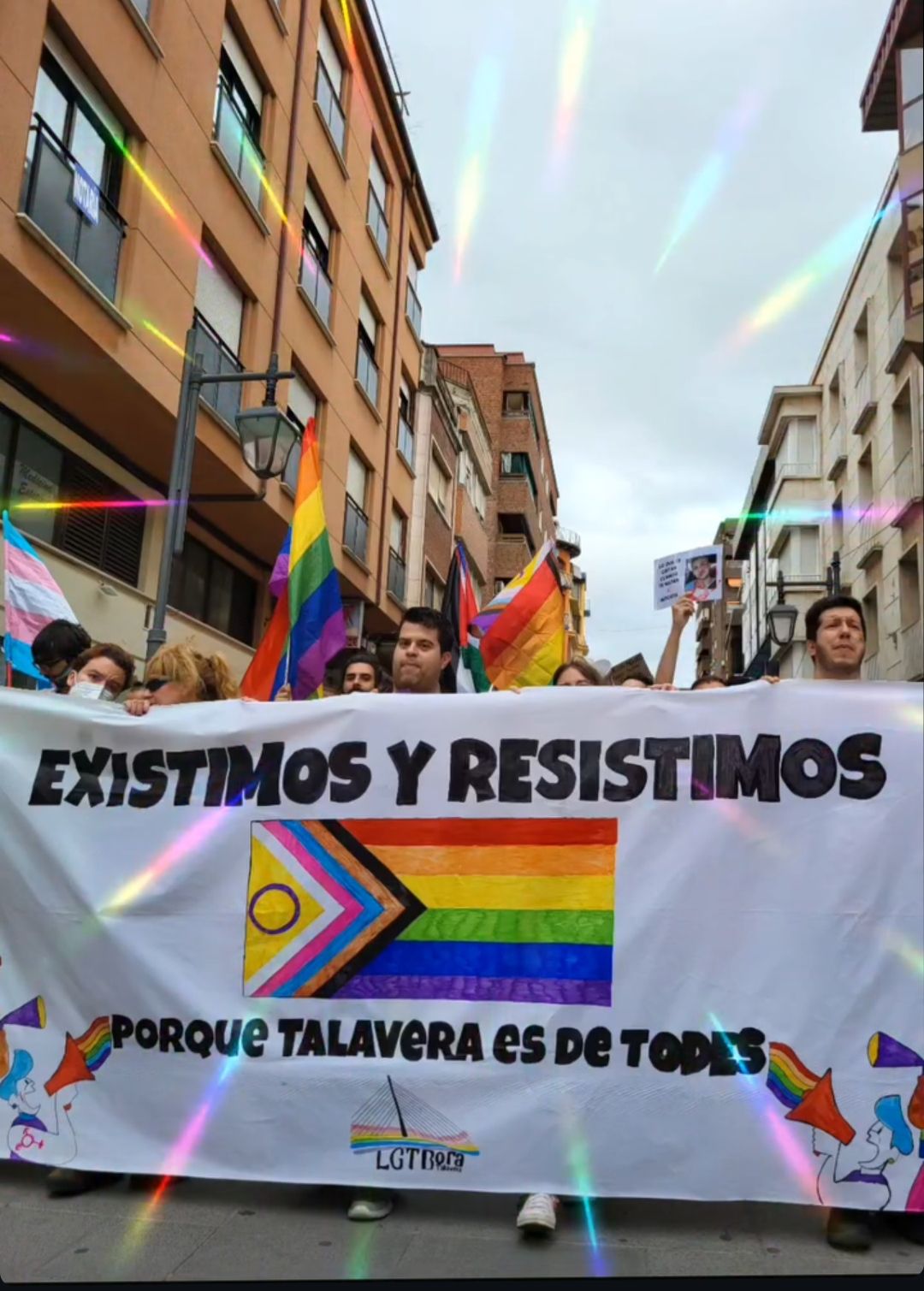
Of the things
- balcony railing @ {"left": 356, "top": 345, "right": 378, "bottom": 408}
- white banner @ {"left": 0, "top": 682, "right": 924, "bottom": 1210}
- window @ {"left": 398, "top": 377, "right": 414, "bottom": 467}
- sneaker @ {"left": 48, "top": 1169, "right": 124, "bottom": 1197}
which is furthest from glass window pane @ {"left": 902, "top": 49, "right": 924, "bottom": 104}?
window @ {"left": 398, "top": 377, "right": 414, "bottom": 467}

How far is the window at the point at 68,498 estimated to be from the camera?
958 centimetres

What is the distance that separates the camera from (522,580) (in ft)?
23.0

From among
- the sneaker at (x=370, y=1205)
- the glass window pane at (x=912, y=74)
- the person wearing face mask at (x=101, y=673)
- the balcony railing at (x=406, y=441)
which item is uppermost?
the balcony railing at (x=406, y=441)

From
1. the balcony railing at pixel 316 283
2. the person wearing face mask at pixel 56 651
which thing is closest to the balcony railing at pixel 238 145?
the balcony railing at pixel 316 283

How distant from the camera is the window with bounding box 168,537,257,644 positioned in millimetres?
13266

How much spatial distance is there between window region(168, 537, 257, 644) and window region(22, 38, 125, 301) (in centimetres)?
380

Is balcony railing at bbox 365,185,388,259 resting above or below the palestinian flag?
above

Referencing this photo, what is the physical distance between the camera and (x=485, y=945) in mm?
3326

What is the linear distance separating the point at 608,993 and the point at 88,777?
6.17ft

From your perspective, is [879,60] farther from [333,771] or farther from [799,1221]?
[799,1221]

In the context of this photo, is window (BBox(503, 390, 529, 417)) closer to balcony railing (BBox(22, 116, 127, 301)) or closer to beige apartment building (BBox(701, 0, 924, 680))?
beige apartment building (BBox(701, 0, 924, 680))

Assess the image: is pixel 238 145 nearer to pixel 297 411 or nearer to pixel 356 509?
pixel 297 411

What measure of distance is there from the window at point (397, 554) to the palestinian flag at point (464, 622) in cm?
1288

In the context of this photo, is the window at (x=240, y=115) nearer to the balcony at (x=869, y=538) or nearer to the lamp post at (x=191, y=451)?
the lamp post at (x=191, y=451)
